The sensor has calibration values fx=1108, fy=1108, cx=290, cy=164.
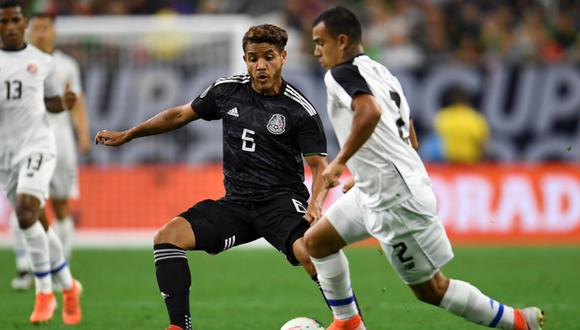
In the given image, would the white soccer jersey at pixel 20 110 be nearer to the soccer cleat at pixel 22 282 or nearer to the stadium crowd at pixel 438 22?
the soccer cleat at pixel 22 282

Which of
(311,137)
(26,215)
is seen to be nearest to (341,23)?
(311,137)

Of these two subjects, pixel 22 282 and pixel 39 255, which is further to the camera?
pixel 22 282

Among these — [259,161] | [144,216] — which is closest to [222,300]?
[259,161]

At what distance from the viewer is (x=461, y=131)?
18266 millimetres

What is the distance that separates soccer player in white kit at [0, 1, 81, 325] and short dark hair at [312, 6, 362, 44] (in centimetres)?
357

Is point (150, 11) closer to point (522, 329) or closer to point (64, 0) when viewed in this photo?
point (64, 0)

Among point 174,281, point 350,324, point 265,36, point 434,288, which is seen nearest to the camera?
point 434,288

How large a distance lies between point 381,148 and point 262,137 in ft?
4.40

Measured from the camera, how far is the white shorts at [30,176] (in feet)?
30.5

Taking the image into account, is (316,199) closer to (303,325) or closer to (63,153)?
(303,325)

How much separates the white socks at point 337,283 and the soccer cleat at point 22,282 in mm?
5575

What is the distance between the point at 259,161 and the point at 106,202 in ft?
32.8

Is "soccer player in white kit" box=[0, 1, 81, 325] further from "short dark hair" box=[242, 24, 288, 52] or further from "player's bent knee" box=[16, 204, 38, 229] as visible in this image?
"short dark hair" box=[242, 24, 288, 52]

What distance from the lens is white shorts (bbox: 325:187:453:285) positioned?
675 cm
